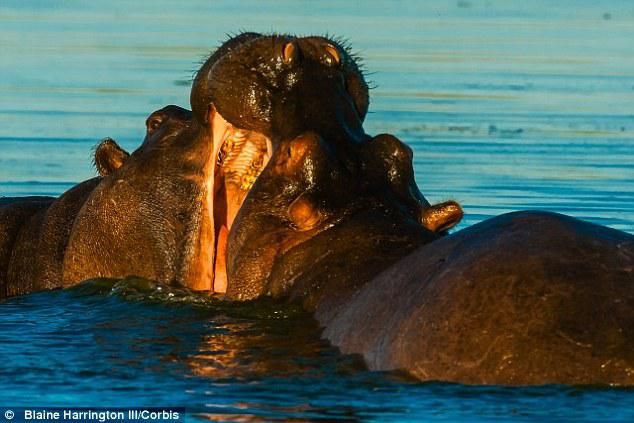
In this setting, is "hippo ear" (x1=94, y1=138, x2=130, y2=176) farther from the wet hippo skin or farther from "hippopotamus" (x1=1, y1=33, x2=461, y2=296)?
the wet hippo skin

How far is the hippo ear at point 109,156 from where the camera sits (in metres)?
9.80

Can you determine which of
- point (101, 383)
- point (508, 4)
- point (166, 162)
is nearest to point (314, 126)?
point (166, 162)

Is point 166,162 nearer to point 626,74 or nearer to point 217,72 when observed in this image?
point 217,72

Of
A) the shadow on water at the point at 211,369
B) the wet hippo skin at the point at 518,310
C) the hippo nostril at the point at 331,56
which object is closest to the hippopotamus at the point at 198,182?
the hippo nostril at the point at 331,56

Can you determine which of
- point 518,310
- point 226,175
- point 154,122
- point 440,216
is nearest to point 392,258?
point 440,216

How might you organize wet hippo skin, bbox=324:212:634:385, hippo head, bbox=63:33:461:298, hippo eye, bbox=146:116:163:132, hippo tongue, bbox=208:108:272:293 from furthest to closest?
hippo eye, bbox=146:116:163:132 → hippo tongue, bbox=208:108:272:293 → hippo head, bbox=63:33:461:298 → wet hippo skin, bbox=324:212:634:385

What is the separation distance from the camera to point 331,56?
8.76 m

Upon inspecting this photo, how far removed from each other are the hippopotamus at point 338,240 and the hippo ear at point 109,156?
0.02 metres

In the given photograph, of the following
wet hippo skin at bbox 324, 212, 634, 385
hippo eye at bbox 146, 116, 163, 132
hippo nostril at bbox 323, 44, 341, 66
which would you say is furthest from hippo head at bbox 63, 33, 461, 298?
wet hippo skin at bbox 324, 212, 634, 385

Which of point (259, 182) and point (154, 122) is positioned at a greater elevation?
point (154, 122)

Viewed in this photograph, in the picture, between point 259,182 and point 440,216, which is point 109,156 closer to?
point 259,182

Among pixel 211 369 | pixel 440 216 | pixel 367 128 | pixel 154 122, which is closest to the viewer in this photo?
pixel 211 369

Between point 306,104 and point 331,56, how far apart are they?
27 cm

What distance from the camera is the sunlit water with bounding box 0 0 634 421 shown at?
23.3 ft
